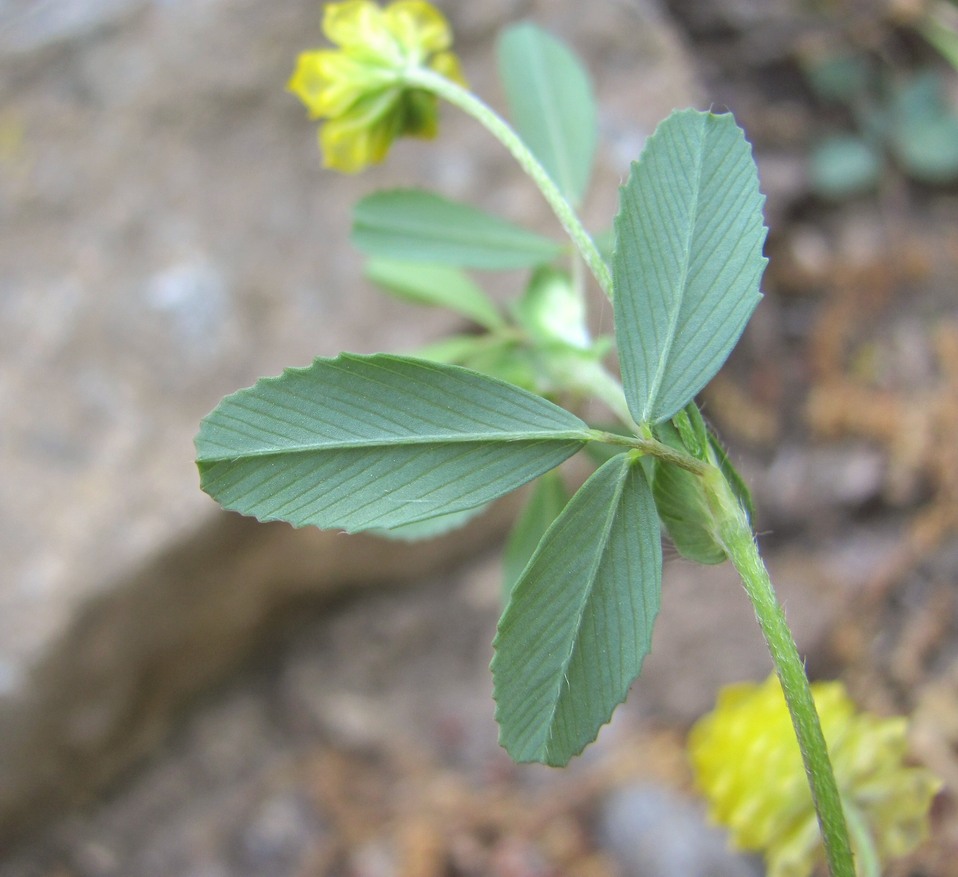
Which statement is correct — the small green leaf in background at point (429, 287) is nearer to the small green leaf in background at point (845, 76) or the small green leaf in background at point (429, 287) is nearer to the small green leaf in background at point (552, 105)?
the small green leaf in background at point (552, 105)

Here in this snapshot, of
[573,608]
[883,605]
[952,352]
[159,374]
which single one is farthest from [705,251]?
[952,352]

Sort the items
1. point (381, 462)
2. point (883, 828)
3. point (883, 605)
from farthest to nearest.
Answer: point (883, 605) < point (883, 828) < point (381, 462)

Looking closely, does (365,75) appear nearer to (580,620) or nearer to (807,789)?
(580,620)

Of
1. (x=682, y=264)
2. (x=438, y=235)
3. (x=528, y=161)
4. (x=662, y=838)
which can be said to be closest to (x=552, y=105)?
(x=438, y=235)

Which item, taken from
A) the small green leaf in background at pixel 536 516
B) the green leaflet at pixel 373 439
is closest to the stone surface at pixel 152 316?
the small green leaf in background at pixel 536 516

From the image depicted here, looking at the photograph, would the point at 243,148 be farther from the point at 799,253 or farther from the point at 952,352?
the point at 952,352
